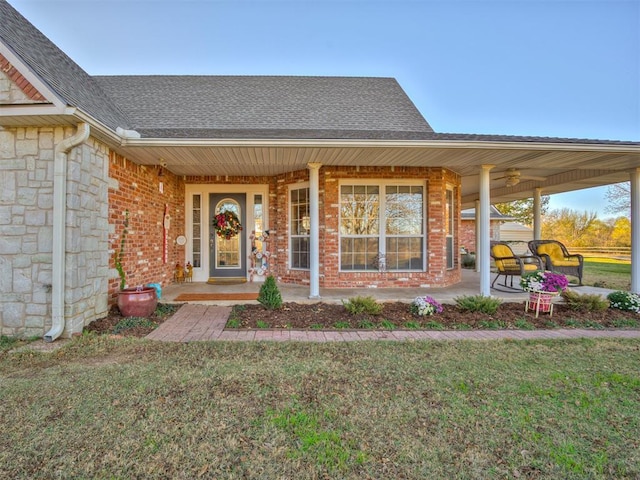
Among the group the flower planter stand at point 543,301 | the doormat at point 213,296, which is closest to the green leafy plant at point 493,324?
the flower planter stand at point 543,301

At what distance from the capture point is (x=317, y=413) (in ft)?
7.37

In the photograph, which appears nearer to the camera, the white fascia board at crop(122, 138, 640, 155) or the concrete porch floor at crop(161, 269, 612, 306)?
the white fascia board at crop(122, 138, 640, 155)

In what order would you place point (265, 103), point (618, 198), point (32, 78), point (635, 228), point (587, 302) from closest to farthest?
1. point (32, 78)
2. point (587, 302)
3. point (635, 228)
4. point (265, 103)
5. point (618, 198)

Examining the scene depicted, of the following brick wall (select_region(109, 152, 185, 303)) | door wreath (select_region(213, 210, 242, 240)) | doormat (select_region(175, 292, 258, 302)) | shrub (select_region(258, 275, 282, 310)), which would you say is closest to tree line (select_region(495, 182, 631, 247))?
door wreath (select_region(213, 210, 242, 240))

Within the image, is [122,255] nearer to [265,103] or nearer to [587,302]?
[265,103]

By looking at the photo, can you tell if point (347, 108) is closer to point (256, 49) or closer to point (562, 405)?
point (562, 405)

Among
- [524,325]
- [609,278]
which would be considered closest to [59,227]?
[524,325]

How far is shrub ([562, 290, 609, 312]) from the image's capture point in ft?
16.6

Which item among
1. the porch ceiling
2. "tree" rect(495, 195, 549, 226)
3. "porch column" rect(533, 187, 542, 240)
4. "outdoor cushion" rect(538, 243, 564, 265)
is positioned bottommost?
"outdoor cushion" rect(538, 243, 564, 265)

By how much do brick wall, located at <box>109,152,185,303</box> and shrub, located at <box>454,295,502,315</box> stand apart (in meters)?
5.53

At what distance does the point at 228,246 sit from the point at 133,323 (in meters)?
3.73

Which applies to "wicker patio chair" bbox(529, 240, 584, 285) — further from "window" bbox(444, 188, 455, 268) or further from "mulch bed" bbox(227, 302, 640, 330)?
"mulch bed" bbox(227, 302, 640, 330)

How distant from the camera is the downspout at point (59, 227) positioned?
369cm

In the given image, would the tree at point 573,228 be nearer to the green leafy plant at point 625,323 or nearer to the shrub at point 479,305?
the green leafy plant at point 625,323
